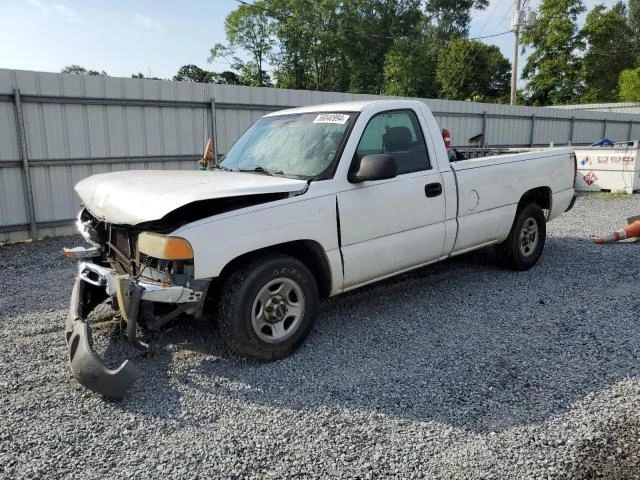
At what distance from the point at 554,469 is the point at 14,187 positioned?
868 centimetres

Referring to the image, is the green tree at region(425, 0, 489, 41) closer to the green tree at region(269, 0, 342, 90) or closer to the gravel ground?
the green tree at region(269, 0, 342, 90)

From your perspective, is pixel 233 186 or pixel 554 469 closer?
pixel 554 469

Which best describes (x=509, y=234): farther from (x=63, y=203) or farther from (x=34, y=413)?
(x=63, y=203)

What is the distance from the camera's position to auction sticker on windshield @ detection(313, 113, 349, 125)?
4406 millimetres

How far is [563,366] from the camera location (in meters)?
3.74

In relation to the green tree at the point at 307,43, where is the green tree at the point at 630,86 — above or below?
below

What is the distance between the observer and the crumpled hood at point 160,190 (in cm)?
332

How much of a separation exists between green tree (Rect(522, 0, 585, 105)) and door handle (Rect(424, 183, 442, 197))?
49279 millimetres

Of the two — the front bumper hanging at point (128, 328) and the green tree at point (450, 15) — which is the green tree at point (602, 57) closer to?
the green tree at point (450, 15)

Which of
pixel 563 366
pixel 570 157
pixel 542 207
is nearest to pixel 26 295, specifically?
pixel 563 366

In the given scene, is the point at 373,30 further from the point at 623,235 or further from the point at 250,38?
the point at 623,235

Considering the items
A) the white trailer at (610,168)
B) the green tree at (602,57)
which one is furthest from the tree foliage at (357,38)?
the white trailer at (610,168)

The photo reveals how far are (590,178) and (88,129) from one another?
1287 cm

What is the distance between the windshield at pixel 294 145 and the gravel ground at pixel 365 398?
A: 144 centimetres
